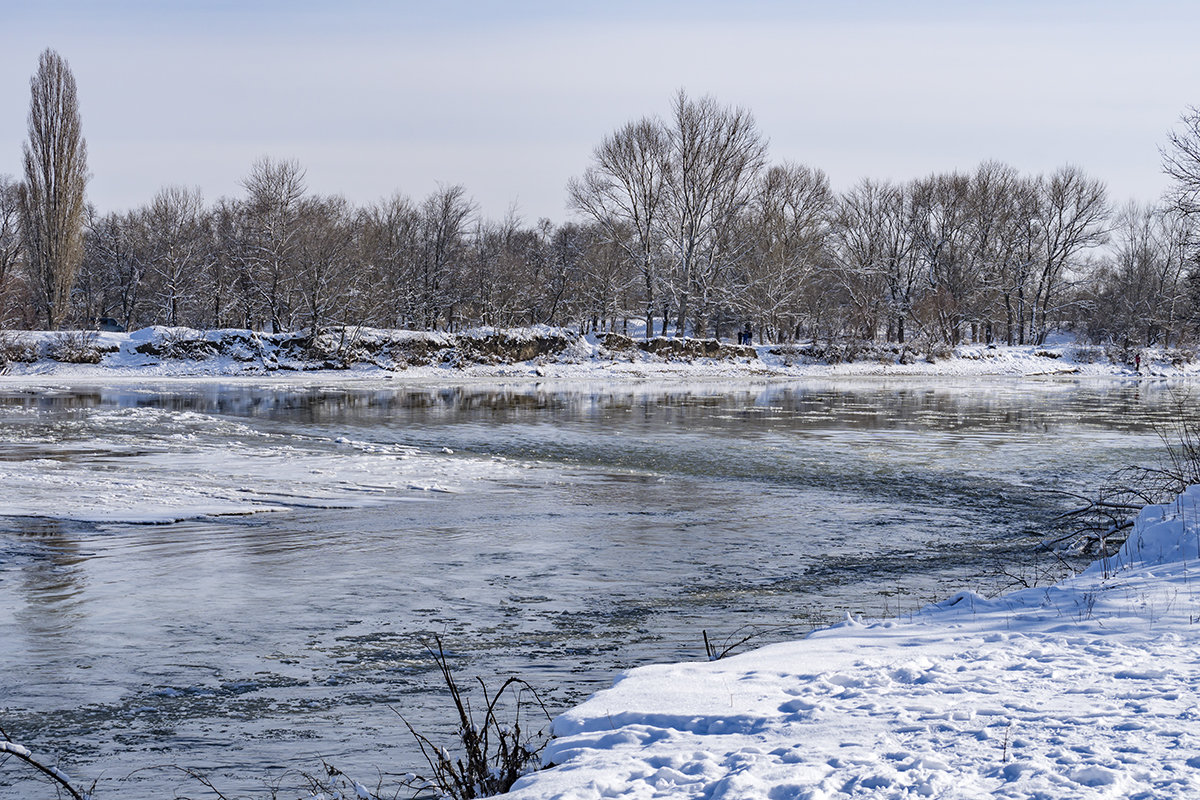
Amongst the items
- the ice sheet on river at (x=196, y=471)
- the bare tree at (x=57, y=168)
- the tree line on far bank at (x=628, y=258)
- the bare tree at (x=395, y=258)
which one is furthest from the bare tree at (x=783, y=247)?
the ice sheet on river at (x=196, y=471)

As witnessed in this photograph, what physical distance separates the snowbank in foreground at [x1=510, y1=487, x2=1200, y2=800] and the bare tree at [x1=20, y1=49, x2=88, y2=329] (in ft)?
165

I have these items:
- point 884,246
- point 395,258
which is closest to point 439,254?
point 395,258

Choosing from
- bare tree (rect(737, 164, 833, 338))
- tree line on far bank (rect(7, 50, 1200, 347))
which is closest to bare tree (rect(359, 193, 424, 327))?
tree line on far bank (rect(7, 50, 1200, 347))

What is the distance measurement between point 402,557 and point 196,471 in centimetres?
645

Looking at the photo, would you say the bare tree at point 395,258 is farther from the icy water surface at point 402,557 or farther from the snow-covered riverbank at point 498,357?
the icy water surface at point 402,557

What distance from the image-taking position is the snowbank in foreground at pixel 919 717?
402cm

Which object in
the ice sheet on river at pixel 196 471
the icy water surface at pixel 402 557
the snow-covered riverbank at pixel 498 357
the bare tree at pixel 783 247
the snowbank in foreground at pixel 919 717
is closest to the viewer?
the snowbank in foreground at pixel 919 717

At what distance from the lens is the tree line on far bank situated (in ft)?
160

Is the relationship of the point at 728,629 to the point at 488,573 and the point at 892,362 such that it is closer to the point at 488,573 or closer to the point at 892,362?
the point at 488,573

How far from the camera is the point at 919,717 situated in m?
4.80

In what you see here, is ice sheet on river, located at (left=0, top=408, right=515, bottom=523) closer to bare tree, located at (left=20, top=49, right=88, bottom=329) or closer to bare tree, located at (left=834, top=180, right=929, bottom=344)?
bare tree, located at (left=20, top=49, right=88, bottom=329)

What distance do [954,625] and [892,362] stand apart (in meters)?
57.2

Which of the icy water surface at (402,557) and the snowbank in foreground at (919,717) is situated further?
the icy water surface at (402,557)

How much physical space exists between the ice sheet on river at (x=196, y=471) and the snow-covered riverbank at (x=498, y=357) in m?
21.3
